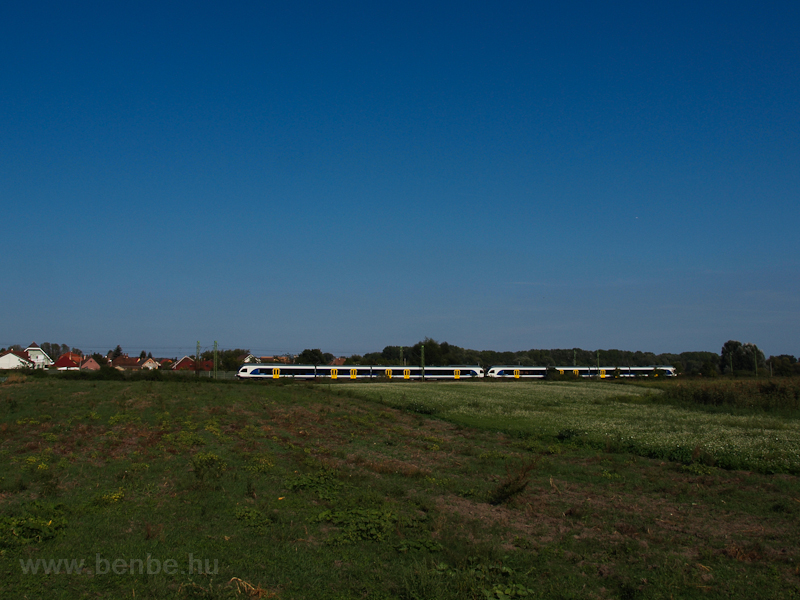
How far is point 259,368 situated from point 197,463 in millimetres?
77077

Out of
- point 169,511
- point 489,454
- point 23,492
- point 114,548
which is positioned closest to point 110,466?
point 23,492

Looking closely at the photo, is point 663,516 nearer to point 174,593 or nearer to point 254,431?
point 174,593

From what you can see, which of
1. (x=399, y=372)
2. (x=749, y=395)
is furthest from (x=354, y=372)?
(x=749, y=395)

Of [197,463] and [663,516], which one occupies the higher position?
[197,463]

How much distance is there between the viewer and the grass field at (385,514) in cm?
762

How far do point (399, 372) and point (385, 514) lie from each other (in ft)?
297

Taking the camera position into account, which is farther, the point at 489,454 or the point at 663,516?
the point at 489,454

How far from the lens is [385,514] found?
10.3 m

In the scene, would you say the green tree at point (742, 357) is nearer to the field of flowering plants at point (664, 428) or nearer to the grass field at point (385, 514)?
the field of flowering plants at point (664, 428)

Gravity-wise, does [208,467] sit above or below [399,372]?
above

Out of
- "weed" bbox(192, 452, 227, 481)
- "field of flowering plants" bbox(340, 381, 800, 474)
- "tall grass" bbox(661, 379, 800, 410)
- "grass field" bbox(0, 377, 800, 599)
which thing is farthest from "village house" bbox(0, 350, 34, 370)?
"tall grass" bbox(661, 379, 800, 410)

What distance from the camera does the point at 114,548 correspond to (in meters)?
8.55

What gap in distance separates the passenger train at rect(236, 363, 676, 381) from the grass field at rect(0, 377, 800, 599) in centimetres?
6716

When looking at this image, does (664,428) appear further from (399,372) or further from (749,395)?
(399,372)
